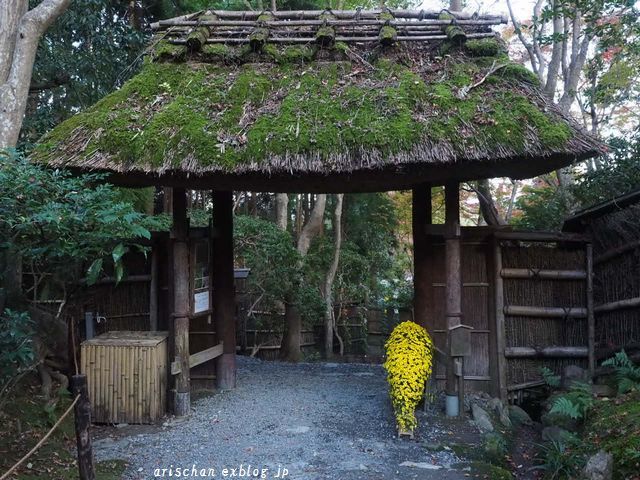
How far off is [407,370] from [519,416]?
6.08 ft

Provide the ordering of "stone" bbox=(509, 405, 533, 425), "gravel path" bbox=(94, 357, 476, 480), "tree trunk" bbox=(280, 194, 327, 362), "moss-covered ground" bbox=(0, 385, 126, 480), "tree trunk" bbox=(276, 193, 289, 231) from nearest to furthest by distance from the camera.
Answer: "moss-covered ground" bbox=(0, 385, 126, 480)
"gravel path" bbox=(94, 357, 476, 480)
"stone" bbox=(509, 405, 533, 425)
"tree trunk" bbox=(280, 194, 327, 362)
"tree trunk" bbox=(276, 193, 289, 231)

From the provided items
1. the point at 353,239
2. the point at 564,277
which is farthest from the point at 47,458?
the point at 353,239

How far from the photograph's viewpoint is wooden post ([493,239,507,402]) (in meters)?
6.05

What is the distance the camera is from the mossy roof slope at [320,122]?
16.0ft

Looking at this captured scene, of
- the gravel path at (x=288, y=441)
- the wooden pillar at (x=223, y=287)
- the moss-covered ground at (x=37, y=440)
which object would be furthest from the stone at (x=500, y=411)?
the moss-covered ground at (x=37, y=440)

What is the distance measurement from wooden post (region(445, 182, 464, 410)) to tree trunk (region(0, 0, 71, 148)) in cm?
454

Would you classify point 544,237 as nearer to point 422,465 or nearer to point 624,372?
point 624,372

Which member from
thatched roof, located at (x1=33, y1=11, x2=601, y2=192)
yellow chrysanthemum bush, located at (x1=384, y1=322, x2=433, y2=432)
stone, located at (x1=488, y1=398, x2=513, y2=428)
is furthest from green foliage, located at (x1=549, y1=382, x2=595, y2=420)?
thatched roof, located at (x1=33, y1=11, x2=601, y2=192)

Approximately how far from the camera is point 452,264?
570 cm

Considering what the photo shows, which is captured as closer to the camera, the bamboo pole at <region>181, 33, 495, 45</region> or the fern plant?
the fern plant

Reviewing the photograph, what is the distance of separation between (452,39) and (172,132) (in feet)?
11.0

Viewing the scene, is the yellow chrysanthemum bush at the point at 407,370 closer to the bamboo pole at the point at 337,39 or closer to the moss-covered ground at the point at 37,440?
the moss-covered ground at the point at 37,440

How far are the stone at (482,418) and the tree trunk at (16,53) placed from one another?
5.46 m

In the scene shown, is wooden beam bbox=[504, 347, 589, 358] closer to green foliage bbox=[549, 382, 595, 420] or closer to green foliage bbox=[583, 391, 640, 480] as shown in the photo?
green foliage bbox=[549, 382, 595, 420]
